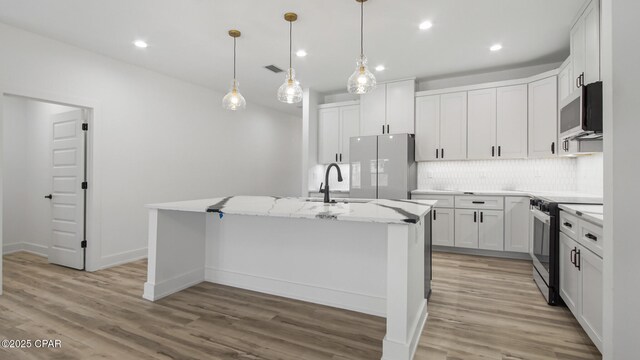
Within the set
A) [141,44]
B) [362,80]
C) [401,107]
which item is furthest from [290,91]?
[401,107]

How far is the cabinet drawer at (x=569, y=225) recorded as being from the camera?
88.0 inches

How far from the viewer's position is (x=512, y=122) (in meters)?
4.39

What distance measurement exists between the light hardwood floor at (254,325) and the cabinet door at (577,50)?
225cm

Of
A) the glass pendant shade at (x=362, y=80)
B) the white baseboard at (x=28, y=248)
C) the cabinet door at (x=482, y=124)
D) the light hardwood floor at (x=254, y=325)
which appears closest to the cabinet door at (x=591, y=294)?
the light hardwood floor at (x=254, y=325)

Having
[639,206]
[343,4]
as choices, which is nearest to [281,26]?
[343,4]

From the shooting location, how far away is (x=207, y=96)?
17.8ft

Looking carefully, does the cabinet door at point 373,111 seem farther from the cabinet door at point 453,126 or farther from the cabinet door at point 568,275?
the cabinet door at point 568,275

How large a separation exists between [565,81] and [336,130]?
10.8 ft

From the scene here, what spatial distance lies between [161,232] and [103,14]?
7.23ft

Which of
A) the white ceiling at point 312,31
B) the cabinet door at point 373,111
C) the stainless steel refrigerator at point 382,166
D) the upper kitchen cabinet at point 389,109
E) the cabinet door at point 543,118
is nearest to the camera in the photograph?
the white ceiling at point 312,31

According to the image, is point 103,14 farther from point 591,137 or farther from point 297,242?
point 591,137

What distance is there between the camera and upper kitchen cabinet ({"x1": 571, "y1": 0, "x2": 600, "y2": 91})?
263cm

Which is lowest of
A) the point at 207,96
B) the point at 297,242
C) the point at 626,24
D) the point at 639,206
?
the point at 297,242

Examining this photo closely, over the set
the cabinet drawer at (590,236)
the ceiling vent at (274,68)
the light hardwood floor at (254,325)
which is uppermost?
the ceiling vent at (274,68)
